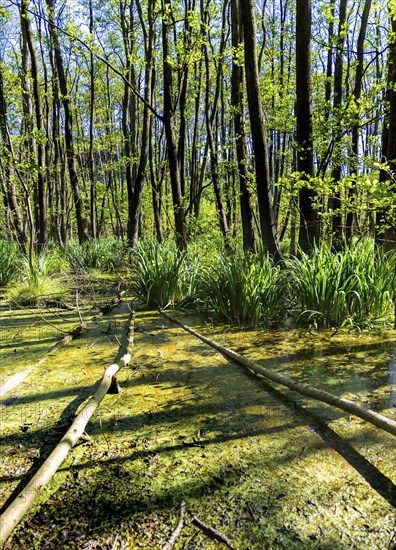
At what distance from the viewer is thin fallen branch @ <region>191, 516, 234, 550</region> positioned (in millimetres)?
1189

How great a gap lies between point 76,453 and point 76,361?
1444mm

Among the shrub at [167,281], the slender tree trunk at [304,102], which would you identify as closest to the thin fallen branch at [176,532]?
the slender tree trunk at [304,102]

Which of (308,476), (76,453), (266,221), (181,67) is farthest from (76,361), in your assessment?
(181,67)

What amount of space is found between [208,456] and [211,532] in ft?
1.46

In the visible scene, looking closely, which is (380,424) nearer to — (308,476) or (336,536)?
(308,476)

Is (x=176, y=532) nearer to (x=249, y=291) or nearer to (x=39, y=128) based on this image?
(x=249, y=291)

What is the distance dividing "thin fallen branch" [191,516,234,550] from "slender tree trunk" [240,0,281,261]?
401 centimetres

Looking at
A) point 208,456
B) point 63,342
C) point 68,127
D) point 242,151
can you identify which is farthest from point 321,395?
point 68,127

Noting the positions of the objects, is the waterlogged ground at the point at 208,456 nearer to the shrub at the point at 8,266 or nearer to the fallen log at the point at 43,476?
the fallen log at the point at 43,476

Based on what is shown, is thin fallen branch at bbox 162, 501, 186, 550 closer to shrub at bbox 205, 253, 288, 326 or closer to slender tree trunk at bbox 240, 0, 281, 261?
shrub at bbox 205, 253, 288, 326

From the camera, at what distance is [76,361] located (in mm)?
3080

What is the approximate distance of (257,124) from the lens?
486 centimetres

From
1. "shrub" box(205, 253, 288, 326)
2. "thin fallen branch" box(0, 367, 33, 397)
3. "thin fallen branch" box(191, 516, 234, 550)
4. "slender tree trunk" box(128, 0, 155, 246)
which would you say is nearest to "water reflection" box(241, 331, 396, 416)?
"shrub" box(205, 253, 288, 326)

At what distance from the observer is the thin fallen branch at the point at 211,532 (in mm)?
1189
